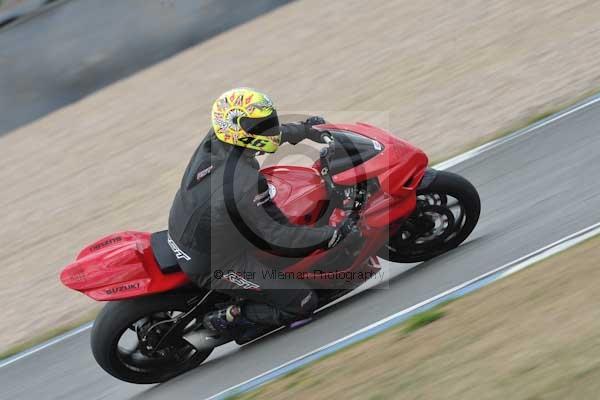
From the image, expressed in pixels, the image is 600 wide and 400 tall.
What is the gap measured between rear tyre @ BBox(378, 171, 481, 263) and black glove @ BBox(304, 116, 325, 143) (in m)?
0.80

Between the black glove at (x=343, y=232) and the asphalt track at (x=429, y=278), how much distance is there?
1.79 ft

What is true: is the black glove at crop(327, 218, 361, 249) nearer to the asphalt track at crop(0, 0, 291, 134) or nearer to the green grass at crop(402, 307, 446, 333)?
the green grass at crop(402, 307, 446, 333)

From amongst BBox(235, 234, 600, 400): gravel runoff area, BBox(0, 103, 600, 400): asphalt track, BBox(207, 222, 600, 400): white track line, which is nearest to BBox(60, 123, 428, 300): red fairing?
BBox(0, 103, 600, 400): asphalt track

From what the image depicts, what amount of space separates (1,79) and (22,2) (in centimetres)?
139

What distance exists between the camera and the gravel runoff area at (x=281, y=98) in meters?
9.12

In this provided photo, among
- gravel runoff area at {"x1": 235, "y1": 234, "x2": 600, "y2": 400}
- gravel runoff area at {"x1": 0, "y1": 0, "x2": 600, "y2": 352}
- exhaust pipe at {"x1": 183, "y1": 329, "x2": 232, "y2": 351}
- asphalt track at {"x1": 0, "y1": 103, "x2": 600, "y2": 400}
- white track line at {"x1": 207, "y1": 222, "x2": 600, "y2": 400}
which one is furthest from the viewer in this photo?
gravel runoff area at {"x1": 0, "y1": 0, "x2": 600, "y2": 352}

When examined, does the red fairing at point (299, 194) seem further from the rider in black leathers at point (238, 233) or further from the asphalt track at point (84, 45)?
the asphalt track at point (84, 45)

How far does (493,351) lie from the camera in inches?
170

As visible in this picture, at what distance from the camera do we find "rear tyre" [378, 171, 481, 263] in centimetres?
591

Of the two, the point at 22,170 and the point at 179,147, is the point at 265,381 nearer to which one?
the point at 179,147

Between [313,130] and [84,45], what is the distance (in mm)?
8177

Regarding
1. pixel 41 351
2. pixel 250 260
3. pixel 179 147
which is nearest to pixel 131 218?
pixel 179 147

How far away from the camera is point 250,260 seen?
5.67 m

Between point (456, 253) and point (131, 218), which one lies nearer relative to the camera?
point (456, 253)
